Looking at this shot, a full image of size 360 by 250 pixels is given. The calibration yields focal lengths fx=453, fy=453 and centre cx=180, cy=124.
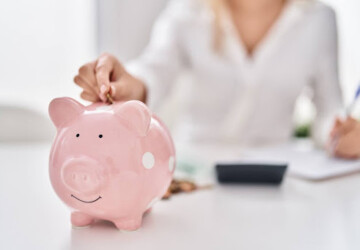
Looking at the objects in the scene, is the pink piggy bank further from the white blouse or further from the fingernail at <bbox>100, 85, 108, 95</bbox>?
the white blouse

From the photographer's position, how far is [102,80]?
522 mm

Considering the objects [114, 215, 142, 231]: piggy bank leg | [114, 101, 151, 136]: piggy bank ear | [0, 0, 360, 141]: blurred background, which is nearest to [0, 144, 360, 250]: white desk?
[114, 215, 142, 231]: piggy bank leg

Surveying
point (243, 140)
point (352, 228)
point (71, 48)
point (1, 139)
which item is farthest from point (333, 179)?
point (71, 48)

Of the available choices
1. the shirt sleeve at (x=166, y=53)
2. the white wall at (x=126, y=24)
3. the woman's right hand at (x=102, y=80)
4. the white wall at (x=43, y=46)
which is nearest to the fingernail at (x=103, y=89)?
the woman's right hand at (x=102, y=80)

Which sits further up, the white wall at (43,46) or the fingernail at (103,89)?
the fingernail at (103,89)

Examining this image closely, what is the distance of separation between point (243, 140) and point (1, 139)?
2.34ft

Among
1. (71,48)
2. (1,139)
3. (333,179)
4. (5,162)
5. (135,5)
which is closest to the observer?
(333,179)

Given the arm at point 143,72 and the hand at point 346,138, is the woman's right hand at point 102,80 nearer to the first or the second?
the arm at point 143,72

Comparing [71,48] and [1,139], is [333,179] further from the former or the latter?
[71,48]

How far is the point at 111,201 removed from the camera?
478mm

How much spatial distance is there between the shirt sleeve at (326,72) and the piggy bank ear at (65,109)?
908 millimetres

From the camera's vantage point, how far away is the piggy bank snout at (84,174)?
0.46m

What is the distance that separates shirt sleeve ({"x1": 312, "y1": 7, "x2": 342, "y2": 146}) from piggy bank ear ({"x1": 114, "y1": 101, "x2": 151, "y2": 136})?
0.88m

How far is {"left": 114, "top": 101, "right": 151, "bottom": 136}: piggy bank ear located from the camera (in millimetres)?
477
